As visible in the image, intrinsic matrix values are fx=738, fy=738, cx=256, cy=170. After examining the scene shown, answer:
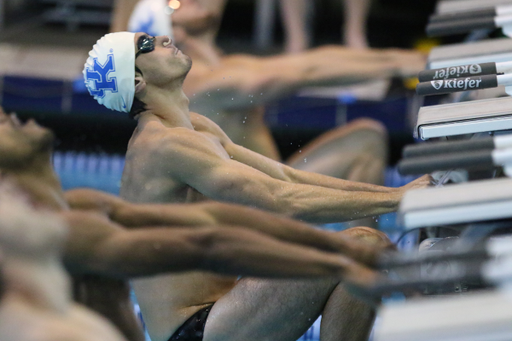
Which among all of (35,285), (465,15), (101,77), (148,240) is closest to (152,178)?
(101,77)

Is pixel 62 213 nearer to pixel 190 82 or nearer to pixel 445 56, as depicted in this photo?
pixel 445 56

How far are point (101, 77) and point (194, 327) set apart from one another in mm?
927

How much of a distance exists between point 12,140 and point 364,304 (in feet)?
3.89

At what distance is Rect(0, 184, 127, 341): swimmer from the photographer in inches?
55.9

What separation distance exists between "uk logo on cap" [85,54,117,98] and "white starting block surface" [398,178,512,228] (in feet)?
4.09

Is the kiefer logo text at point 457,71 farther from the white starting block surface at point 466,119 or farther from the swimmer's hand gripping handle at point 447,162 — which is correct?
the swimmer's hand gripping handle at point 447,162

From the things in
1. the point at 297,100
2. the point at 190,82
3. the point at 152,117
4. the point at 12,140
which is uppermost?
the point at 12,140

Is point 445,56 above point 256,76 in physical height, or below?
above

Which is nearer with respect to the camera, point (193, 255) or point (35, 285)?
point (35, 285)

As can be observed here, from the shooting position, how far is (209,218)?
6.01ft

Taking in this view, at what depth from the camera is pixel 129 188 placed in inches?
98.2

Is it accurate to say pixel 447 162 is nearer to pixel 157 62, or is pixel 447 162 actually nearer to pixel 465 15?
pixel 157 62

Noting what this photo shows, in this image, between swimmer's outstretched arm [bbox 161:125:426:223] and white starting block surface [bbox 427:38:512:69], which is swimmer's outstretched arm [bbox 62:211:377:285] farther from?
white starting block surface [bbox 427:38:512:69]

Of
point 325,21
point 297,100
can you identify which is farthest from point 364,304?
point 325,21
